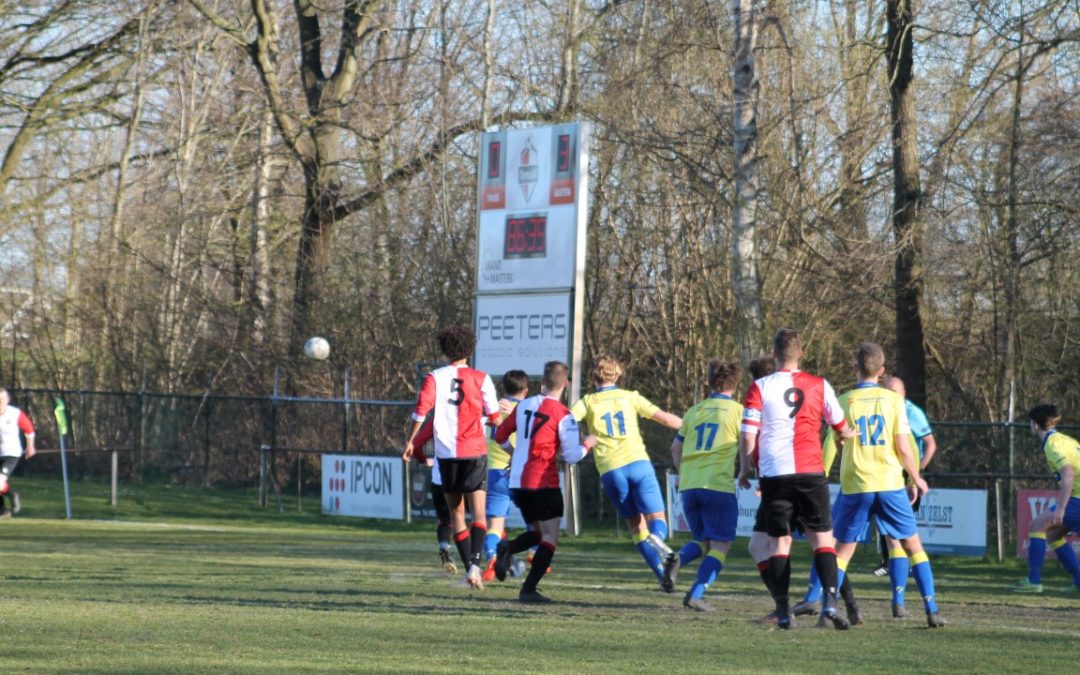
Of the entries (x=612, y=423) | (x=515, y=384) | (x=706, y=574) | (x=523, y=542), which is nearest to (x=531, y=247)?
(x=515, y=384)

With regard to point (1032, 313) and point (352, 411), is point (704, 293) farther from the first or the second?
point (352, 411)

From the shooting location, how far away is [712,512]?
37.4 feet

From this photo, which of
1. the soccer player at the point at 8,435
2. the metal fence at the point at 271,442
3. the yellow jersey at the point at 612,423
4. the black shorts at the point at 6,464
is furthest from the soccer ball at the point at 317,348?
the yellow jersey at the point at 612,423

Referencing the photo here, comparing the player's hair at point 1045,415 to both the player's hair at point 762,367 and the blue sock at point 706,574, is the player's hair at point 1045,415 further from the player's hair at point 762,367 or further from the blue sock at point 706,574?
the blue sock at point 706,574

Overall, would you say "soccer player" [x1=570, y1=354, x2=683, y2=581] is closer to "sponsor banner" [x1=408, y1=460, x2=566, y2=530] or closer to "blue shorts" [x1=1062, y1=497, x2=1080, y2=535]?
"blue shorts" [x1=1062, y1=497, x2=1080, y2=535]

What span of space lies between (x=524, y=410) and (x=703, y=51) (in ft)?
44.1

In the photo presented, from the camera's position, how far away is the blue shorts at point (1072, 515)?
12906 millimetres

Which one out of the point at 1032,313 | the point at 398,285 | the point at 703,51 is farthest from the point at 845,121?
the point at 398,285

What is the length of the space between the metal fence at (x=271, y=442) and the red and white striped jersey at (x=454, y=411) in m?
7.80

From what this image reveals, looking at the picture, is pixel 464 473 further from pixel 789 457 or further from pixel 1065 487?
pixel 1065 487

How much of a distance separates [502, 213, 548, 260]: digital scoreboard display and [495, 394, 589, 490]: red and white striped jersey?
8149 mm

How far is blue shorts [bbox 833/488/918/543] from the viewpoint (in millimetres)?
Answer: 10438

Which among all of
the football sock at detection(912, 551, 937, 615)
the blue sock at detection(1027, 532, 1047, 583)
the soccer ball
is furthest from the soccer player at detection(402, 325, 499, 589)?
the soccer ball

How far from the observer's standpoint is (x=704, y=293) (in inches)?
933
